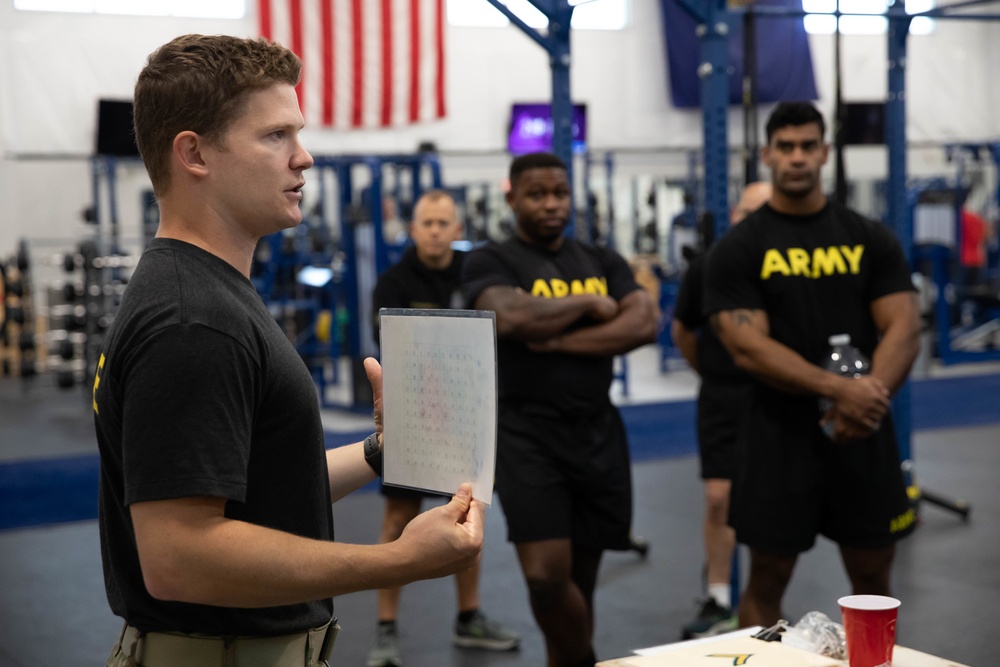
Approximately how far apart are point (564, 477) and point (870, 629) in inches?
61.8

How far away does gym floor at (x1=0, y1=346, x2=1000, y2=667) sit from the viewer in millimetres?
3922

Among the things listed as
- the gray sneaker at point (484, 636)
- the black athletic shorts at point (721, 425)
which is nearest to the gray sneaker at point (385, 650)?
the gray sneaker at point (484, 636)

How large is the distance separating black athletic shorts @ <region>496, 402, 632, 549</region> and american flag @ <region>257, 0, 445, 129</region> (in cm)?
701

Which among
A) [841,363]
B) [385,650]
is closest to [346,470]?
[841,363]

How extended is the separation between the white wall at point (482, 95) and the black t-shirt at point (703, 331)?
596cm

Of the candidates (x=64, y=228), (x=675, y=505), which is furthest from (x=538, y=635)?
(x=64, y=228)

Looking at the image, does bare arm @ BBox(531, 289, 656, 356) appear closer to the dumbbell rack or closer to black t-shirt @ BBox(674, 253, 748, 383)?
black t-shirt @ BBox(674, 253, 748, 383)

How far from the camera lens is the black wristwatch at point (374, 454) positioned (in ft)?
5.24

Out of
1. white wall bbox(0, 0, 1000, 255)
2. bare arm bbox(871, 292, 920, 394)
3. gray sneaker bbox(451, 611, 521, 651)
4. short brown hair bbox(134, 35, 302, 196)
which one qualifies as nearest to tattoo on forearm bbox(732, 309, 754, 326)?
bare arm bbox(871, 292, 920, 394)

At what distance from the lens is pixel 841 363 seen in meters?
2.92

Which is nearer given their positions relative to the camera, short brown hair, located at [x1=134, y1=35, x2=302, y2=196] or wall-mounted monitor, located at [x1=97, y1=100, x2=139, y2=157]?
short brown hair, located at [x1=134, y1=35, x2=302, y2=196]

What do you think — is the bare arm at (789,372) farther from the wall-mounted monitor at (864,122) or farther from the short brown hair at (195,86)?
the wall-mounted monitor at (864,122)

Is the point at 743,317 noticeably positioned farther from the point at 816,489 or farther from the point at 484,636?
the point at 484,636

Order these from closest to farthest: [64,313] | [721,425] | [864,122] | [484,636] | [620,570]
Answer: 1. [484,636]
2. [721,425]
3. [620,570]
4. [64,313]
5. [864,122]
